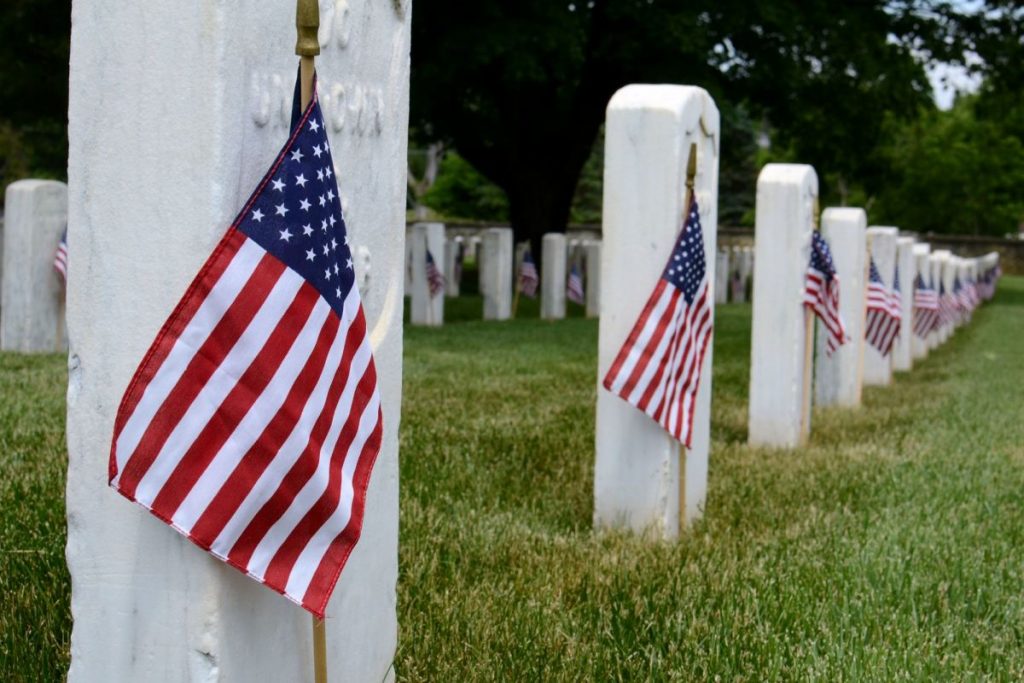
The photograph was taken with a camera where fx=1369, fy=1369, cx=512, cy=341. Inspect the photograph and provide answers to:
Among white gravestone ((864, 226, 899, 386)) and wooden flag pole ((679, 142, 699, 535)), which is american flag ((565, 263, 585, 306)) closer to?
Answer: white gravestone ((864, 226, 899, 386))

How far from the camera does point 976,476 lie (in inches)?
274

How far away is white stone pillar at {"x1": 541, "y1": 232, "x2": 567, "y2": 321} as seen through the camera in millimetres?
19906

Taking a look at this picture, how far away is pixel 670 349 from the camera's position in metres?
5.40

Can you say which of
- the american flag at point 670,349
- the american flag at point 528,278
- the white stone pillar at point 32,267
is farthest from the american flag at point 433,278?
the american flag at point 670,349

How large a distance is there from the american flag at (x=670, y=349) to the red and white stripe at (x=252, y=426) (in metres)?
2.61

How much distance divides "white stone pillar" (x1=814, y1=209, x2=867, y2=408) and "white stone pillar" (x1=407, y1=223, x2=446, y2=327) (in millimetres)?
7699

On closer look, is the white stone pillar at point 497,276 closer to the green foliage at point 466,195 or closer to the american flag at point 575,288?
the american flag at point 575,288

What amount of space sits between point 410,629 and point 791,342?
456 centimetres

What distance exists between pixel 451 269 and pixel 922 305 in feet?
35.6

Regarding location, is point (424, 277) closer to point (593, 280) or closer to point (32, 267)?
point (593, 280)

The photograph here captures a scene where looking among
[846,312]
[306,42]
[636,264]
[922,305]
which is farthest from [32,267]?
[922,305]

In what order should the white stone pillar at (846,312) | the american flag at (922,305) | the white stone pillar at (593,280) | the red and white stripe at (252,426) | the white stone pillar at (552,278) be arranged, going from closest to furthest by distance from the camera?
1. the red and white stripe at (252,426)
2. the white stone pillar at (846,312)
3. the american flag at (922,305)
4. the white stone pillar at (552,278)
5. the white stone pillar at (593,280)

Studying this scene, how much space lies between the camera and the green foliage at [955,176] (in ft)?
205

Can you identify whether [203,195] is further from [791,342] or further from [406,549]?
[791,342]
